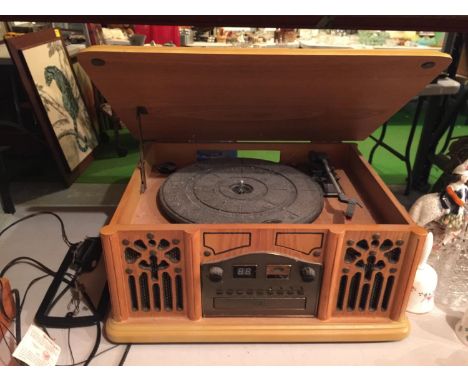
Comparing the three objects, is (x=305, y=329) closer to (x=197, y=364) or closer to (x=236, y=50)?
(x=197, y=364)

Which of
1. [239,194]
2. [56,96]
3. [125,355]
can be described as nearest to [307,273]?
[239,194]

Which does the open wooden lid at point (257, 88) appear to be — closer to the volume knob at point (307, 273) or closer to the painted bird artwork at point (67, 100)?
the volume knob at point (307, 273)

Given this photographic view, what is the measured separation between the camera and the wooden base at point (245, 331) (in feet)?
2.81

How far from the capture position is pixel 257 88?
36.3 inches

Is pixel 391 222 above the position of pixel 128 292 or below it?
above

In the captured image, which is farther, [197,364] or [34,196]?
[34,196]

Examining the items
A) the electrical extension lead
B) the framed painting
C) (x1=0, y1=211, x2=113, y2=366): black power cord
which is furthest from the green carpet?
(x1=0, y1=211, x2=113, y2=366): black power cord

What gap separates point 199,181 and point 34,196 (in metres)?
0.94

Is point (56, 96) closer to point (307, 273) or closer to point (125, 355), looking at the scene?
point (125, 355)

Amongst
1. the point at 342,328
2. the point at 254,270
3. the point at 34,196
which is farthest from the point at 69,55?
the point at 342,328

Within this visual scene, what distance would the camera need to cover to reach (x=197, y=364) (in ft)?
2.71

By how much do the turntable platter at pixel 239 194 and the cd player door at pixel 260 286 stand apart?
0.10 metres

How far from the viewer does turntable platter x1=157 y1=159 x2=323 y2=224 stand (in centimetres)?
87
